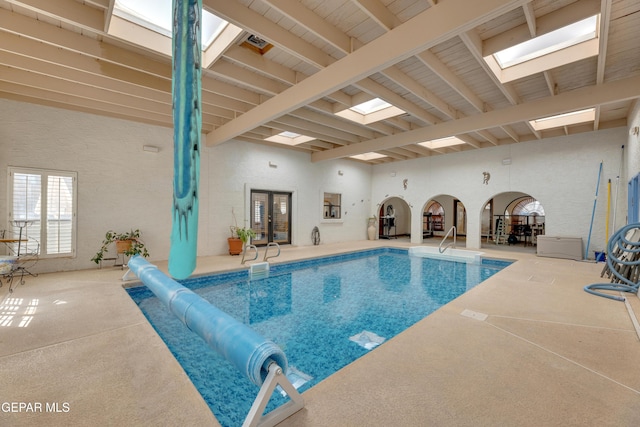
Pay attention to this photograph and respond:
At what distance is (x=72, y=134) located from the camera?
17.9ft

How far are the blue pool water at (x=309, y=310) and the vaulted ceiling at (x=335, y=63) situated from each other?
316 centimetres

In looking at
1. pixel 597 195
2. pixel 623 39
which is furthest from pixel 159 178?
pixel 597 195

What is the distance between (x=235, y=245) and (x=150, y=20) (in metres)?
5.23

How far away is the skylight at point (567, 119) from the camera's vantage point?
6246mm

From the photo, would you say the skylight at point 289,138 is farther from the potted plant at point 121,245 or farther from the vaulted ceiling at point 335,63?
the potted plant at point 121,245

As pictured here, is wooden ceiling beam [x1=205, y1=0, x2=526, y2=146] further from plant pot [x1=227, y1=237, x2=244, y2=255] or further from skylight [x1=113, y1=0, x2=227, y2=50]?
plant pot [x1=227, y1=237, x2=244, y2=255]

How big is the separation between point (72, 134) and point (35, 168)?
2.94ft

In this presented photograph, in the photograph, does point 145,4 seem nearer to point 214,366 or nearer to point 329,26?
point 329,26

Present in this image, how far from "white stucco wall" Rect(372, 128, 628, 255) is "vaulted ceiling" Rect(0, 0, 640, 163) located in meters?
1.13

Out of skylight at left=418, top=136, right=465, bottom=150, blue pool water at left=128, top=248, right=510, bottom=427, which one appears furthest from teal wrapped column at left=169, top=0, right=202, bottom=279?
skylight at left=418, top=136, right=465, bottom=150

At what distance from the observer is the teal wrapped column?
4.09 ft

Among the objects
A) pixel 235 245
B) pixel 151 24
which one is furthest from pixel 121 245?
→ pixel 151 24

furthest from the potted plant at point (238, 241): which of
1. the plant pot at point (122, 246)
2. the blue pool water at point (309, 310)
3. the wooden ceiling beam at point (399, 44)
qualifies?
the wooden ceiling beam at point (399, 44)

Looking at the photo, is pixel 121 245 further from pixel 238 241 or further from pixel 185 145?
pixel 185 145
